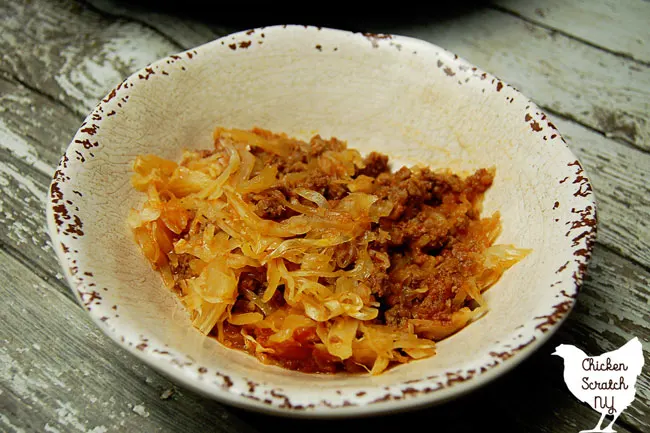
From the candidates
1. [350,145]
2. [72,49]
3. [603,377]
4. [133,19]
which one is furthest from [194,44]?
[603,377]

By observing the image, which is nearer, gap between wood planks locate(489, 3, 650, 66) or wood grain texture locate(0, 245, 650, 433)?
wood grain texture locate(0, 245, 650, 433)

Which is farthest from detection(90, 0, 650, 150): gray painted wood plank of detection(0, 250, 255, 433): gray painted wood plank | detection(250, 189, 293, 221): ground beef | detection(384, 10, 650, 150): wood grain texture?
detection(0, 250, 255, 433): gray painted wood plank

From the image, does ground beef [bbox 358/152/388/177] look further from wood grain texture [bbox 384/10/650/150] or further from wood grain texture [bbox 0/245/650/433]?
wood grain texture [bbox 384/10/650/150]

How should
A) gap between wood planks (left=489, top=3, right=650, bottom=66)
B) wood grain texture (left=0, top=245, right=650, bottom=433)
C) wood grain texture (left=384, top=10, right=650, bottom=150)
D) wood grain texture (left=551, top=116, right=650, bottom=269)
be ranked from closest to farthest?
1. wood grain texture (left=0, top=245, right=650, bottom=433)
2. wood grain texture (left=551, top=116, right=650, bottom=269)
3. wood grain texture (left=384, top=10, right=650, bottom=150)
4. gap between wood planks (left=489, top=3, right=650, bottom=66)

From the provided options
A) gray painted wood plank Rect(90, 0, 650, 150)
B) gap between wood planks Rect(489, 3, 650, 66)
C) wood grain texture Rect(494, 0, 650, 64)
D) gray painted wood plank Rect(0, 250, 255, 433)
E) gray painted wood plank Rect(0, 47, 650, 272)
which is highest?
wood grain texture Rect(494, 0, 650, 64)

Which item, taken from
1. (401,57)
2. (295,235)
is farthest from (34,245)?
(401,57)

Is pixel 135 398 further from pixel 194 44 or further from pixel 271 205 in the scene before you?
pixel 194 44

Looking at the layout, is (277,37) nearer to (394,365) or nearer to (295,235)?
(295,235)
